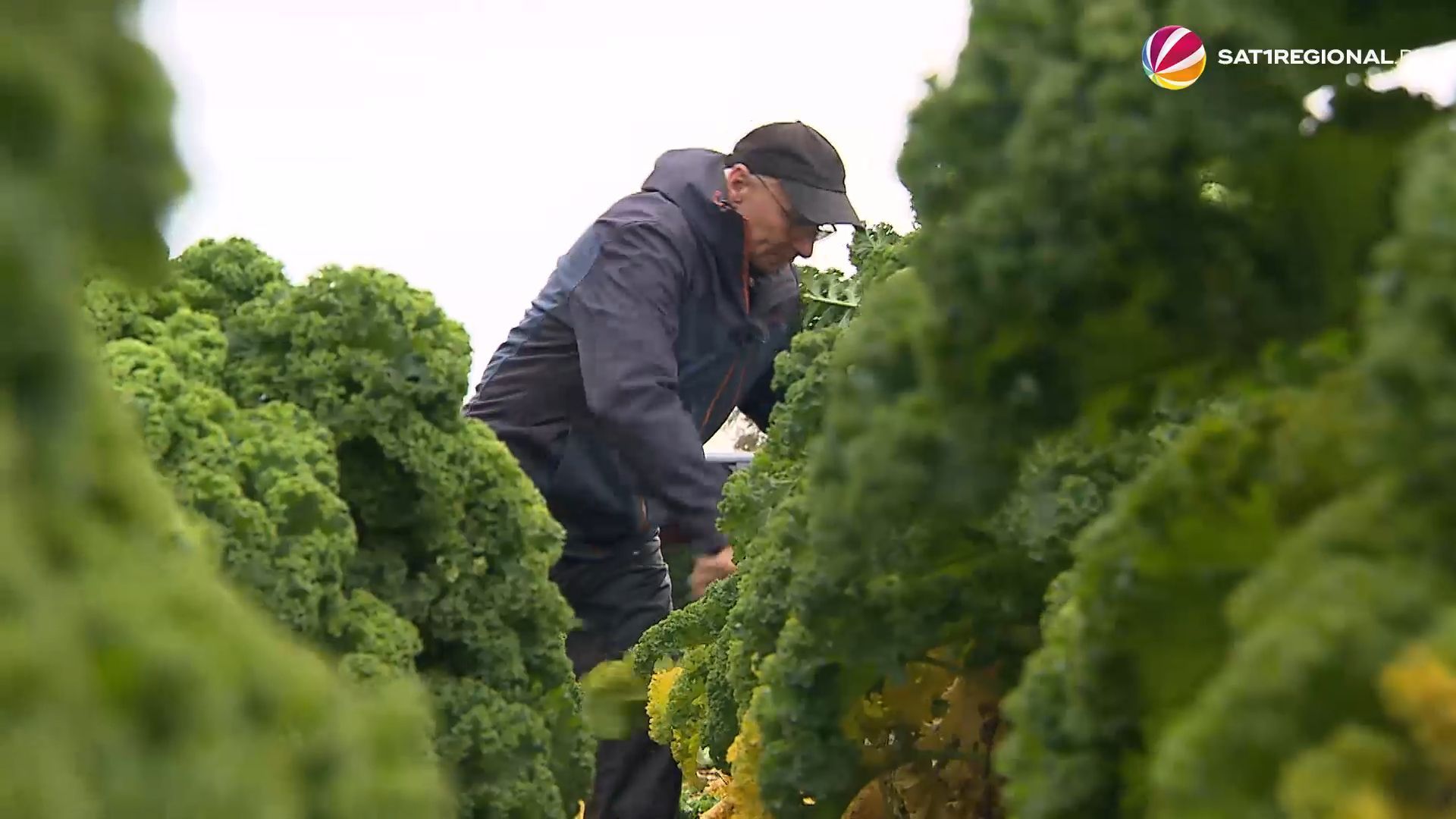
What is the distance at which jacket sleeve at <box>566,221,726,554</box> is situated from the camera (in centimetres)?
410

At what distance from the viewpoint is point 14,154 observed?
0.67 m

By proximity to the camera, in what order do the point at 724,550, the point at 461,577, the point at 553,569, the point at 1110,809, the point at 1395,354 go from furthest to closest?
the point at 553,569 < the point at 724,550 < the point at 461,577 < the point at 1110,809 < the point at 1395,354

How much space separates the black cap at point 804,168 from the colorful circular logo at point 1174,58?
306 centimetres

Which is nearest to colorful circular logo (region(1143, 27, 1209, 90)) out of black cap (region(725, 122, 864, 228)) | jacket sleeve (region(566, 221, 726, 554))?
jacket sleeve (region(566, 221, 726, 554))

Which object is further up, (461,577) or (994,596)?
(461,577)

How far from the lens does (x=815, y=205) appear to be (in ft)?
14.1

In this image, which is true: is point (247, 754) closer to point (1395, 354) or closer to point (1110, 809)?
point (1395, 354)

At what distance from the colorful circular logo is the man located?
116 inches

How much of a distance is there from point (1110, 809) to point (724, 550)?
9.48 ft

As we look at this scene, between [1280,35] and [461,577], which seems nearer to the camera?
[1280,35]

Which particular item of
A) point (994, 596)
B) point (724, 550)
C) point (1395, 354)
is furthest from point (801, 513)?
point (724, 550)

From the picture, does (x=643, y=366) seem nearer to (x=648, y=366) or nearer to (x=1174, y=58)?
(x=648, y=366)

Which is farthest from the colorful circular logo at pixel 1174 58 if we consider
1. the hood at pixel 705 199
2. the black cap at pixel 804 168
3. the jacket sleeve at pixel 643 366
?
the hood at pixel 705 199

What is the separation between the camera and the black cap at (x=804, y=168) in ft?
14.1
